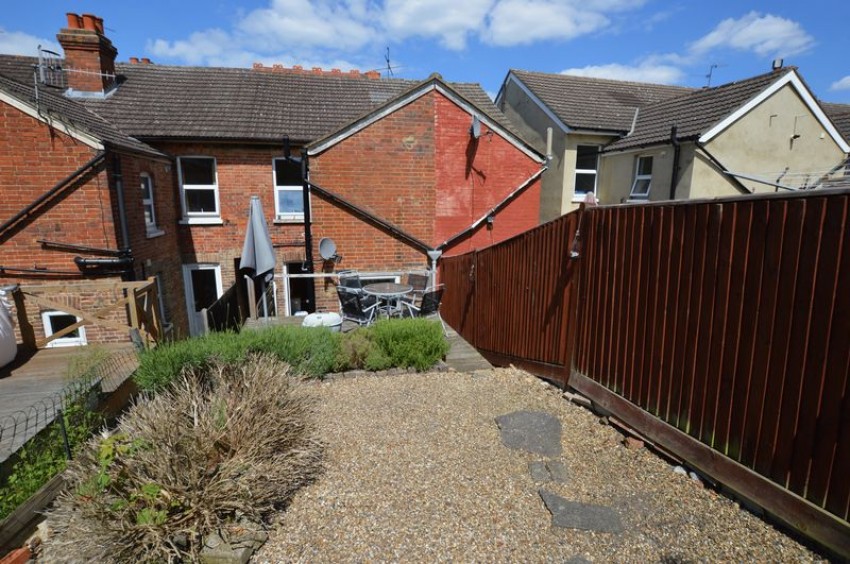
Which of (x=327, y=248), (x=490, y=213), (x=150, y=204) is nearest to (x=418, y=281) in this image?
(x=327, y=248)

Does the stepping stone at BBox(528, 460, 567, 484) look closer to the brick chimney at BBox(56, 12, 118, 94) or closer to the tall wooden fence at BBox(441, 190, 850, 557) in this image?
the tall wooden fence at BBox(441, 190, 850, 557)

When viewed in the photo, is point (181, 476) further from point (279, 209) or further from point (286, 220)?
point (279, 209)

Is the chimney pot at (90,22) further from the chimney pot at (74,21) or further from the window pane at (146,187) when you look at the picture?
the window pane at (146,187)

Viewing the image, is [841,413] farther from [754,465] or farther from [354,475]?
[354,475]

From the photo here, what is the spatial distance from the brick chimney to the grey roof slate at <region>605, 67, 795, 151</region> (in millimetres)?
14639

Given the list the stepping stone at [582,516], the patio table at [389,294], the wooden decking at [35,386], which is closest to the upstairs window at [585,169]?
the patio table at [389,294]

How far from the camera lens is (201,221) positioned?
11.0m

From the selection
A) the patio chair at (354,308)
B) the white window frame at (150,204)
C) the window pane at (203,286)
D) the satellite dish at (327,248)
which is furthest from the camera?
the window pane at (203,286)

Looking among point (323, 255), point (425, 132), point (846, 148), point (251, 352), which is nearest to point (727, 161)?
point (846, 148)

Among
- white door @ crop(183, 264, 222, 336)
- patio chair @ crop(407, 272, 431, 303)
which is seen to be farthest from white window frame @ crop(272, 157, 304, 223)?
patio chair @ crop(407, 272, 431, 303)

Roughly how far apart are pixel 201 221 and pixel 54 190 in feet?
12.6

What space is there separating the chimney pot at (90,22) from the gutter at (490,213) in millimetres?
10645

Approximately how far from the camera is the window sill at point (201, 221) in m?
10.9

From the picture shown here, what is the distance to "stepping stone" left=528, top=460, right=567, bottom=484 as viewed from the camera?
337cm
